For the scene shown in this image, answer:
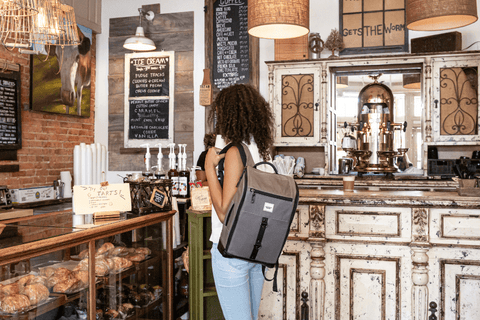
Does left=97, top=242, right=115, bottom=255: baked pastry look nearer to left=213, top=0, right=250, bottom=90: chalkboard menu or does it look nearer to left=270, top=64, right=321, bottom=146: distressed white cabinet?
left=270, top=64, right=321, bottom=146: distressed white cabinet

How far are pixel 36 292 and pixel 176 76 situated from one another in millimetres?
4006

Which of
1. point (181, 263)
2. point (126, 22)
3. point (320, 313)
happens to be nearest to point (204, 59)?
point (126, 22)

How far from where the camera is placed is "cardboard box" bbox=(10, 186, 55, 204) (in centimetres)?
371

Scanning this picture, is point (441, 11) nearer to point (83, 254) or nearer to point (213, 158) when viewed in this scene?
point (213, 158)

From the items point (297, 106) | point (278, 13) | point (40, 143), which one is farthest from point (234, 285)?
point (40, 143)

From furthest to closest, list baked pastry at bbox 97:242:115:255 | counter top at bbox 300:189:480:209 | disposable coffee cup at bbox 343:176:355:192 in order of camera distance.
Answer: disposable coffee cup at bbox 343:176:355:192 < counter top at bbox 300:189:480:209 < baked pastry at bbox 97:242:115:255

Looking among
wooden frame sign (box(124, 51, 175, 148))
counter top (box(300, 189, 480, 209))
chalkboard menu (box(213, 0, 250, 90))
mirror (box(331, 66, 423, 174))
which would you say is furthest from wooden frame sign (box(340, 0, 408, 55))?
counter top (box(300, 189, 480, 209))

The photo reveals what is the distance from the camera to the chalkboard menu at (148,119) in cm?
524

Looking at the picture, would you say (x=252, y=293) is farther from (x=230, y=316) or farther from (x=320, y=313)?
(x=320, y=313)

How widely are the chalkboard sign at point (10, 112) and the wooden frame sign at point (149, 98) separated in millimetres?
1500

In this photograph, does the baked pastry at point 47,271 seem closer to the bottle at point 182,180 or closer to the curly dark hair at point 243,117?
the curly dark hair at point 243,117

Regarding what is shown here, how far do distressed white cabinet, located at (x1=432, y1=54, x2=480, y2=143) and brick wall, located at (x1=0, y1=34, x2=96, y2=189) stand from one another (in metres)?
4.07

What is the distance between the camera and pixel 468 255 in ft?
7.87

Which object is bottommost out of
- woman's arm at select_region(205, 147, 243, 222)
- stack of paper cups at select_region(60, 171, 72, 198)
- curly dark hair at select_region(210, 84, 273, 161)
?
stack of paper cups at select_region(60, 171, 72, 198)
